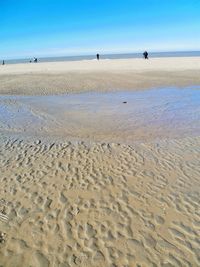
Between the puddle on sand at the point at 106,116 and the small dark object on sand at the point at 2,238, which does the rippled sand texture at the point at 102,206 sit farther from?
the puddle on sand at the point at 106,116

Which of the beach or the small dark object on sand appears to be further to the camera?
the small dark object on sand

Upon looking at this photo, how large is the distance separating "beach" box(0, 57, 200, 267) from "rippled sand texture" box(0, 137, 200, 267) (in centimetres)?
2

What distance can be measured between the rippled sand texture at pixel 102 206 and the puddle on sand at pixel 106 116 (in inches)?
71.2

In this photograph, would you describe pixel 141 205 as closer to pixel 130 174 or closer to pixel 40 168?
pixel 130 174

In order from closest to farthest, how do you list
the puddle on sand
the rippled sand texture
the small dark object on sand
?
1. the rippled sand texture
2. the small dark object on sand
3. the puddle on sand

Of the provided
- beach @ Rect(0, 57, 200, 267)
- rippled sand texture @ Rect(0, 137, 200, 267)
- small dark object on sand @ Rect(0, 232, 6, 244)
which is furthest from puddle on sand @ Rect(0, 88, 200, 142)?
small dark object on sand @ Rect(0, 232, 6, 244)

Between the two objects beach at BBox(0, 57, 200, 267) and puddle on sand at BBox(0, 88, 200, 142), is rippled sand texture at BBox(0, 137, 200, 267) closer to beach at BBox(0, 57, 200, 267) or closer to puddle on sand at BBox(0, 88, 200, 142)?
beach at BBox(0, 57, 200, 267)

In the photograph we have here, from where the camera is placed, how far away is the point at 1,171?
8188mm

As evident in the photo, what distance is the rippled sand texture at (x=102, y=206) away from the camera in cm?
496

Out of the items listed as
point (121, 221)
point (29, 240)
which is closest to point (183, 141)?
point (121, 221)

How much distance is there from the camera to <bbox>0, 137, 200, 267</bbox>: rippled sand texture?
4.96 m

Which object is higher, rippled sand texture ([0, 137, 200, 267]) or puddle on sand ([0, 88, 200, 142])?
puddle on sand ([0, 88, 200, 142])

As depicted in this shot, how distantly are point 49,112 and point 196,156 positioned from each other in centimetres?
915

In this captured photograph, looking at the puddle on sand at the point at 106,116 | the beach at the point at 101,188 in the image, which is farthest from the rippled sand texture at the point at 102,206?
the puddle on sand at the point at 106,116
